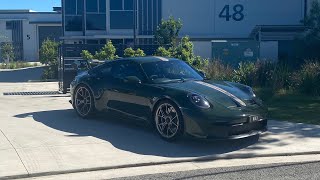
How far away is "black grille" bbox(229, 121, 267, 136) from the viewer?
7.41 meters

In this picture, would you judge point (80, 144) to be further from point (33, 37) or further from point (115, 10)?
point (33, 37)

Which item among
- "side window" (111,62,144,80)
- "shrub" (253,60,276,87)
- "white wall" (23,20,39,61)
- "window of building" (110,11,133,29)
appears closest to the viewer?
"side window" (111,62,144,80)

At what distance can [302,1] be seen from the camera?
126ft

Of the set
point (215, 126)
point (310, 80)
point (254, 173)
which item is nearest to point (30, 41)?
point (310, 80)

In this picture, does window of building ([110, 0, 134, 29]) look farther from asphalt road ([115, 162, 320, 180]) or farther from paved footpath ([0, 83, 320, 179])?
asphalt road ([115, 162, 320, 180])

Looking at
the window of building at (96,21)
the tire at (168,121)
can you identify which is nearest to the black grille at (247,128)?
the tire at (168,121)

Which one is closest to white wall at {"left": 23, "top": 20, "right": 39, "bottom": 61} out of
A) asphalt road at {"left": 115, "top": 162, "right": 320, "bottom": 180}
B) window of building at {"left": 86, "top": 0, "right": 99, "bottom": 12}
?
window of building at {"left": 86, "top": 0, "right": 99, "bottom": 12}

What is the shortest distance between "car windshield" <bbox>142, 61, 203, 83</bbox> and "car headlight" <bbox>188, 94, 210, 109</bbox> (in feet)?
3.31

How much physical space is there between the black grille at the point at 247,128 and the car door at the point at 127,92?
161 cm

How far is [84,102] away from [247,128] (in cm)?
370

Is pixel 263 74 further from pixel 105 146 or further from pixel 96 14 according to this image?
pixel 96 14

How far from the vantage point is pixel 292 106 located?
12.1 metres

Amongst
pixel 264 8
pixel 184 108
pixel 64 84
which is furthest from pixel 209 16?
pixel 184 108

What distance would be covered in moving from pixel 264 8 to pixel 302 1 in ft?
10.2
